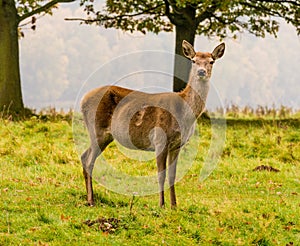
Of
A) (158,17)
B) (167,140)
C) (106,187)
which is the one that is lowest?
(106,187)

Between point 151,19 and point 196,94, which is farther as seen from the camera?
point 151,19

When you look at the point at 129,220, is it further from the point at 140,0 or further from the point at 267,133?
the point at 140,0

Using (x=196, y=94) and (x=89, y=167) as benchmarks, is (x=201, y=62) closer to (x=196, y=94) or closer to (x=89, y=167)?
(x=196, y=94)

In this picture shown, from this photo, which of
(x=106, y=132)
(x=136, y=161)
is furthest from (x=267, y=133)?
(x=106, y=132)

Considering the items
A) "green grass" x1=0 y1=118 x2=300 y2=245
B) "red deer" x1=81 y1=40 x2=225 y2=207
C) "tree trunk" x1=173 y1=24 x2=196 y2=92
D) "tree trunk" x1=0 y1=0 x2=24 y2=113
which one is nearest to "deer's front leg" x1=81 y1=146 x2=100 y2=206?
"red deer" x1=81 y1=40 x2=225 y2=207

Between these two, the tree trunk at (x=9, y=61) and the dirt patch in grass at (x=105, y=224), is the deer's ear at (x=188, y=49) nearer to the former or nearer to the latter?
the dirt patch in grass at (x=105, y=224)

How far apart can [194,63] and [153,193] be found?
3.26m

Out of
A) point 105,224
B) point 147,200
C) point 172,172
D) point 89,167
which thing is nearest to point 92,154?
point 89,167

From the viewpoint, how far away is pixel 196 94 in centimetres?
895

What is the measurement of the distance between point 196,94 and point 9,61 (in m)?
13.0

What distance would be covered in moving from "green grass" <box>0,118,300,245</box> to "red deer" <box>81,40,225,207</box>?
0.77 m

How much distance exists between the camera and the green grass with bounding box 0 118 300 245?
7.77 metres

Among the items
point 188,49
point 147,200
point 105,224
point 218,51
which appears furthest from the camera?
point 147,200

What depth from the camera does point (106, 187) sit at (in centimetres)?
1163
